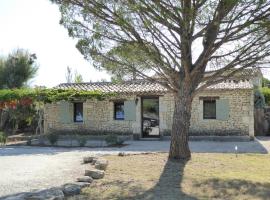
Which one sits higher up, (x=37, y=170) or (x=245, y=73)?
(x=245, y=73)

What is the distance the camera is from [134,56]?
42.2ft

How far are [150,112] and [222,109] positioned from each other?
3.96 m

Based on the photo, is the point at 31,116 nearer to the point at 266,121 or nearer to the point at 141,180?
the point at 266,121

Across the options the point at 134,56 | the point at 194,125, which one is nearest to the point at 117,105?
the point at 194,125

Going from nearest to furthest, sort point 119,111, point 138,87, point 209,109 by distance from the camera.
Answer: point 209,109, point 138,87, point 119,111

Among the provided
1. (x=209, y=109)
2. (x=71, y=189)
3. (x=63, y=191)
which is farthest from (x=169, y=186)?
(x=209, y=109)

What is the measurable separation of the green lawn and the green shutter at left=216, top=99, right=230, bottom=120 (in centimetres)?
902

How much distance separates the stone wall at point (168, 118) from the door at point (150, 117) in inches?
17.2

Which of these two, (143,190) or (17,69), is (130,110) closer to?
(143,190)

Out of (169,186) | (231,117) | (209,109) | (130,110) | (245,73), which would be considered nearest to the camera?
(169,186)

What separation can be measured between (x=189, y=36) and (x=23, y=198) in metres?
6.38

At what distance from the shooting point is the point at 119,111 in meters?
25.6

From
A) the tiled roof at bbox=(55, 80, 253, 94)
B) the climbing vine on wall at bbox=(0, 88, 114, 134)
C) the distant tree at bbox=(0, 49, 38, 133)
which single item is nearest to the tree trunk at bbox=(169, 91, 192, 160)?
the tiled roof at bbox=(55, 80, 253, 94)

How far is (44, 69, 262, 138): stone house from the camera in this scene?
23.6 metres
